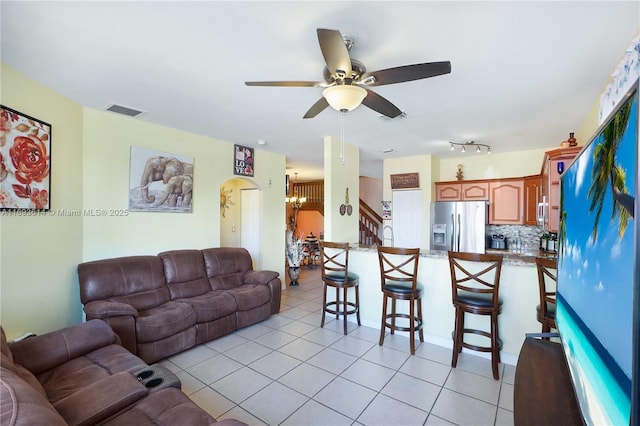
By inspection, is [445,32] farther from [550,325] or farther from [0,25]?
[0,25]

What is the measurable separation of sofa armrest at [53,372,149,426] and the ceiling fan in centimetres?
186

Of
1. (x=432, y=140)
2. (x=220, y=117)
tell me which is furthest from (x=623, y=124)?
(x=432, y=140)

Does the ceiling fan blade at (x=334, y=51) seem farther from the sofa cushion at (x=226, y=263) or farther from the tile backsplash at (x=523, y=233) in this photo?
the tile backsplash at (x=523, y=233)

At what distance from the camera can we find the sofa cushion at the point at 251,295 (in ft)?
11.2

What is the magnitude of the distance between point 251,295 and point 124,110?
2536mm

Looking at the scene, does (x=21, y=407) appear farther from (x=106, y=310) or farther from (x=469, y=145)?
(x=469, y=145)

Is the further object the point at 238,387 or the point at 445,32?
the point at 238,387

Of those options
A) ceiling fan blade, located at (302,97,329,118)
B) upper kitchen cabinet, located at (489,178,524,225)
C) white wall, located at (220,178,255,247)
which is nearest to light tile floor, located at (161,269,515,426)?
ceiling fan blade, located at (302,97,329,118)

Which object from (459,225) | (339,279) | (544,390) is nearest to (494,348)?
(544,390)

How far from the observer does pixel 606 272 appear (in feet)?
2.32

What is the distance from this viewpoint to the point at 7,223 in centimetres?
222

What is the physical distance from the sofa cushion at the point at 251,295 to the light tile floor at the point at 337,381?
0.32 meters

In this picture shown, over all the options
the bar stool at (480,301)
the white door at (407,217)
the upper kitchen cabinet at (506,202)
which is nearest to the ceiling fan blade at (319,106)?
the bar stool at (480,301)

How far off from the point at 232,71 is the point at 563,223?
7.71 ft
